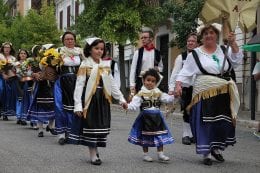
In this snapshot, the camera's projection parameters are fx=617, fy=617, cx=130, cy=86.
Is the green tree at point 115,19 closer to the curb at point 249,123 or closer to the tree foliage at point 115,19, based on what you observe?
the tree foliage at point 115,19

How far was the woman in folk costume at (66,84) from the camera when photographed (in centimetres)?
1062

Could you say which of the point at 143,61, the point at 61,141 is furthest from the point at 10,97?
the point at 143,61

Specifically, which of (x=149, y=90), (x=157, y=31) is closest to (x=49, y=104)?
(x=149, y=90)

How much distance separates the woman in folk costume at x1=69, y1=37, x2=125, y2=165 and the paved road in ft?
1.05

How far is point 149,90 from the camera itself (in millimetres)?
8922

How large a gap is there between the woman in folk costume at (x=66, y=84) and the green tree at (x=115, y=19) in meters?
16.8

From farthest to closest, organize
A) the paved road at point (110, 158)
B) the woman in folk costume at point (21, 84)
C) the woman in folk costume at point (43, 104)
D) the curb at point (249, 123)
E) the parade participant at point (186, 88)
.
→ 1. the curb at point (249, 123)
2. the woman in folk costume at point (21, 84)
3. the woman in folk costume at point (43, 104)
4. the parade participant at point (186, 88)
5. the paved road at point (110, 158)

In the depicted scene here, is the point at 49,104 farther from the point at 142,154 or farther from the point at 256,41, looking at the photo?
the point at 256,41

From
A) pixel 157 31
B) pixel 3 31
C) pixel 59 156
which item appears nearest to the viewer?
pixel 59 156

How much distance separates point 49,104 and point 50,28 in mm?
29634

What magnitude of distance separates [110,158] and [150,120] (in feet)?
2.74

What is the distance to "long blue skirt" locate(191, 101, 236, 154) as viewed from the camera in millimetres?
8352

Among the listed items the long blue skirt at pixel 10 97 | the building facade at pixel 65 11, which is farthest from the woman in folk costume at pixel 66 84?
the building facade at pixel 65 11

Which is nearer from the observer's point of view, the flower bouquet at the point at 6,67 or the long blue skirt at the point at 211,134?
the long blue skirt at the point at 211,134
